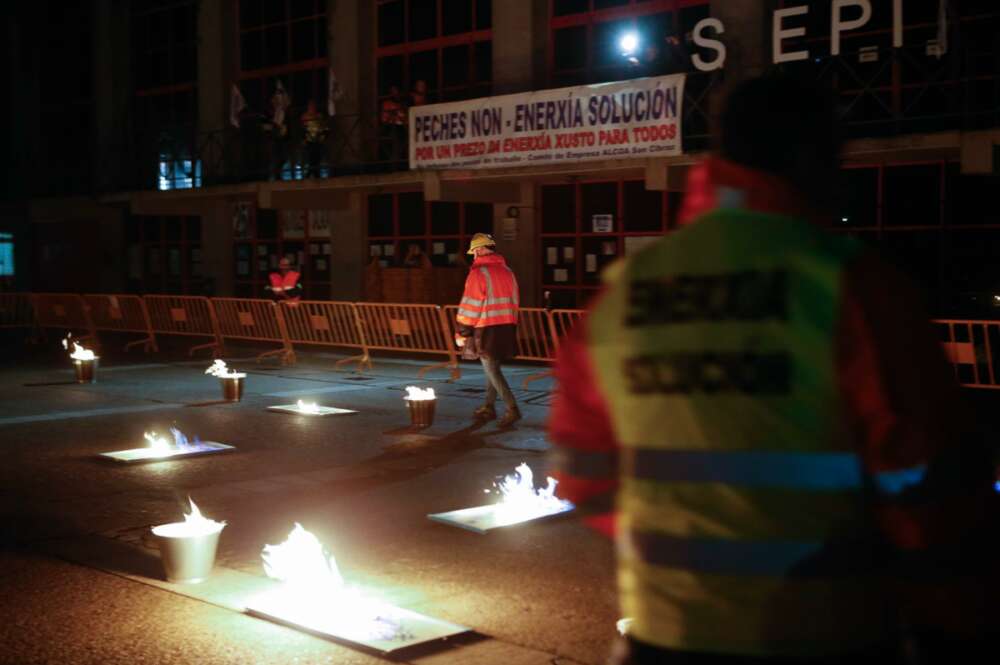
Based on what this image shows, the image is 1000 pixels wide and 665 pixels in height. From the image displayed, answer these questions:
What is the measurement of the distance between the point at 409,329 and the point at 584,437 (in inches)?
625

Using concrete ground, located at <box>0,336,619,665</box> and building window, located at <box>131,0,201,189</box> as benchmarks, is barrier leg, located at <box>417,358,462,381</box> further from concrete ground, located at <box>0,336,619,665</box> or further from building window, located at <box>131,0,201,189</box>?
building window, located at <box>131,0,201,189</box>

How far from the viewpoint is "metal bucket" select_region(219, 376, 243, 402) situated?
14.6 m

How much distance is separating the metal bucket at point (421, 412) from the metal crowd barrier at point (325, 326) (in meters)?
7.00

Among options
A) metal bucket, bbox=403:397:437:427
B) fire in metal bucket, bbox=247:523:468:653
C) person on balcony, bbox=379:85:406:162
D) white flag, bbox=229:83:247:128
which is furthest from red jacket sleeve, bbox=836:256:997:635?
white flag, bbox=229:83:247:128

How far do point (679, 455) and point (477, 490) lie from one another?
6904 mm

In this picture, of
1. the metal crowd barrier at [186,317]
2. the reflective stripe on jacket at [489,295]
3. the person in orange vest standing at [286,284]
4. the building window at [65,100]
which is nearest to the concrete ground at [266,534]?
the reflective stripe on jacket at [489,295]

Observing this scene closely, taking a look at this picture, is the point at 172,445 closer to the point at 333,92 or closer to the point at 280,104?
the point at 333,92

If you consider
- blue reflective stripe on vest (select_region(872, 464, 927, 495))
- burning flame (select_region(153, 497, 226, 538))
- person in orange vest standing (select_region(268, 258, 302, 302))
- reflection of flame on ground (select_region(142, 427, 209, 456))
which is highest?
blue reflective stripe on vest (select_region(872, 464, 927, 495))

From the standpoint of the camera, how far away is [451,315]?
18.9m

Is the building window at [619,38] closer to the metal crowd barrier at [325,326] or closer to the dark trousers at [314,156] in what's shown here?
the dark trousers at [314,156]

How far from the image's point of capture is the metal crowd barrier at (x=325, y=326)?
19.6m

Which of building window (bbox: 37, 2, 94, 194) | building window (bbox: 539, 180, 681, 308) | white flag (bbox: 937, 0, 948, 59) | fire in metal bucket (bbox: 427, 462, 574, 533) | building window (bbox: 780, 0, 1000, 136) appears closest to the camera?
fire in metal bucket (bbox: 427, 462, 574, 533)

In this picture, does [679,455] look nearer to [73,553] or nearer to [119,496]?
[73,553]

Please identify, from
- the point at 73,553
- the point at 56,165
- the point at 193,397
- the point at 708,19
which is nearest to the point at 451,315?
the point at 193,397
